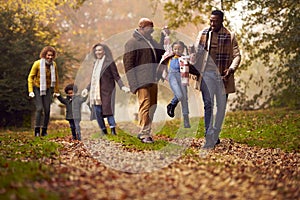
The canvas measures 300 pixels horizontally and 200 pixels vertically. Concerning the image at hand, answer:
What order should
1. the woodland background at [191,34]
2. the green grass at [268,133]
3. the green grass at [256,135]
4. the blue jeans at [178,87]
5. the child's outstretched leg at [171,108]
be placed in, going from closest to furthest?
the green grass at [256,135] < the green grass at [268,133] < the child's outstretched leg at [171,108] < the blue jeans at [178,87] < the woodland background at [191,34]

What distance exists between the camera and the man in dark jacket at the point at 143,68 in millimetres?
8523

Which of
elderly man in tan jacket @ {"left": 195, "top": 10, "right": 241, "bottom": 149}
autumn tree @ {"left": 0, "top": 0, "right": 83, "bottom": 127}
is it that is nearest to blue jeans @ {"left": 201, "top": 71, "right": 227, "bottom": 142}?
elderly man in tan jacket @ {"left": 195, "top": 10, "right": 241, "bottom": 149}

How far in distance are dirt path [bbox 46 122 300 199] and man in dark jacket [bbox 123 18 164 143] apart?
2.57 m

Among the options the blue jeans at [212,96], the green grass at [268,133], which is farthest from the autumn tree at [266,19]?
the blue jeans at [212,96]

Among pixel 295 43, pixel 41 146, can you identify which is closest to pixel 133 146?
pixel 41 146

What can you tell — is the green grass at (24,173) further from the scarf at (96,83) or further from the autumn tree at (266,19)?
the autumn tree at (266,19)

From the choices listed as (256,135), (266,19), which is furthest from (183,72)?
(266,19)

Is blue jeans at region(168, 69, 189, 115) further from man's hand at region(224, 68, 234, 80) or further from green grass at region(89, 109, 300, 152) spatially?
man's hand at region(224, 68, 234, 80)

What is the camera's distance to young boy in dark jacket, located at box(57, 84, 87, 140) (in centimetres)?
1054

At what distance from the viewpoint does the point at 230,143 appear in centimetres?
920

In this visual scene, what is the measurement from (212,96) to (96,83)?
134 inches

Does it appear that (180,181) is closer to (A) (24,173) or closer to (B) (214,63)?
(A) (24,173)

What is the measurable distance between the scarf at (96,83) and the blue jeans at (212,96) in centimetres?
317

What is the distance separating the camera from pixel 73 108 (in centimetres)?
1060
